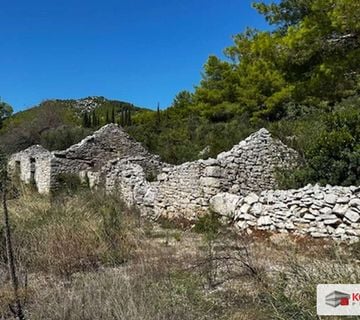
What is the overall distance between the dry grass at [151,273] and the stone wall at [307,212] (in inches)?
10.0

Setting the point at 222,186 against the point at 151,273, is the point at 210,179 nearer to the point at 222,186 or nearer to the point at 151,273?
the point at 222,186

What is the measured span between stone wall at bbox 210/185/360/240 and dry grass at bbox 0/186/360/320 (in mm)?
255

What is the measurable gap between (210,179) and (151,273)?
18.7 ft

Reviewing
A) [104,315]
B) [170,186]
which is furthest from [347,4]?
[104,315]

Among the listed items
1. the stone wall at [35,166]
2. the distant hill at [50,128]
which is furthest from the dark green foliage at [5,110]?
the stone wall at [35,166]

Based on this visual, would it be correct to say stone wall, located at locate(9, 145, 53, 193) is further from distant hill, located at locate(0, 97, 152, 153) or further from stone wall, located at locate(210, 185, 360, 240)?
stone wall, located at locate(210, 185, 360, 240)

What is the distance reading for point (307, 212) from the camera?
25.2 ft

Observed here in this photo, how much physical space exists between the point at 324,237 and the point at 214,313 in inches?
157

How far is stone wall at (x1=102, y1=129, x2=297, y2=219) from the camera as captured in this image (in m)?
10.6

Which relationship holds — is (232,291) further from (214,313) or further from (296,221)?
(296,221)

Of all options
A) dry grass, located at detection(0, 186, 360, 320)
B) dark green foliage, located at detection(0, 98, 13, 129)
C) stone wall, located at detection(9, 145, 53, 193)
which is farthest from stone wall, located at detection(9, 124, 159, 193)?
dark green foliage, located at detection(0, 98, 13, 129)

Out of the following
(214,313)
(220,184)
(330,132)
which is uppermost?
(330,132)

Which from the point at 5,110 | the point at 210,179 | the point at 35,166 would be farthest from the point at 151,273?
the point at 5,110

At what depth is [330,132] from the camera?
9.89 metres
